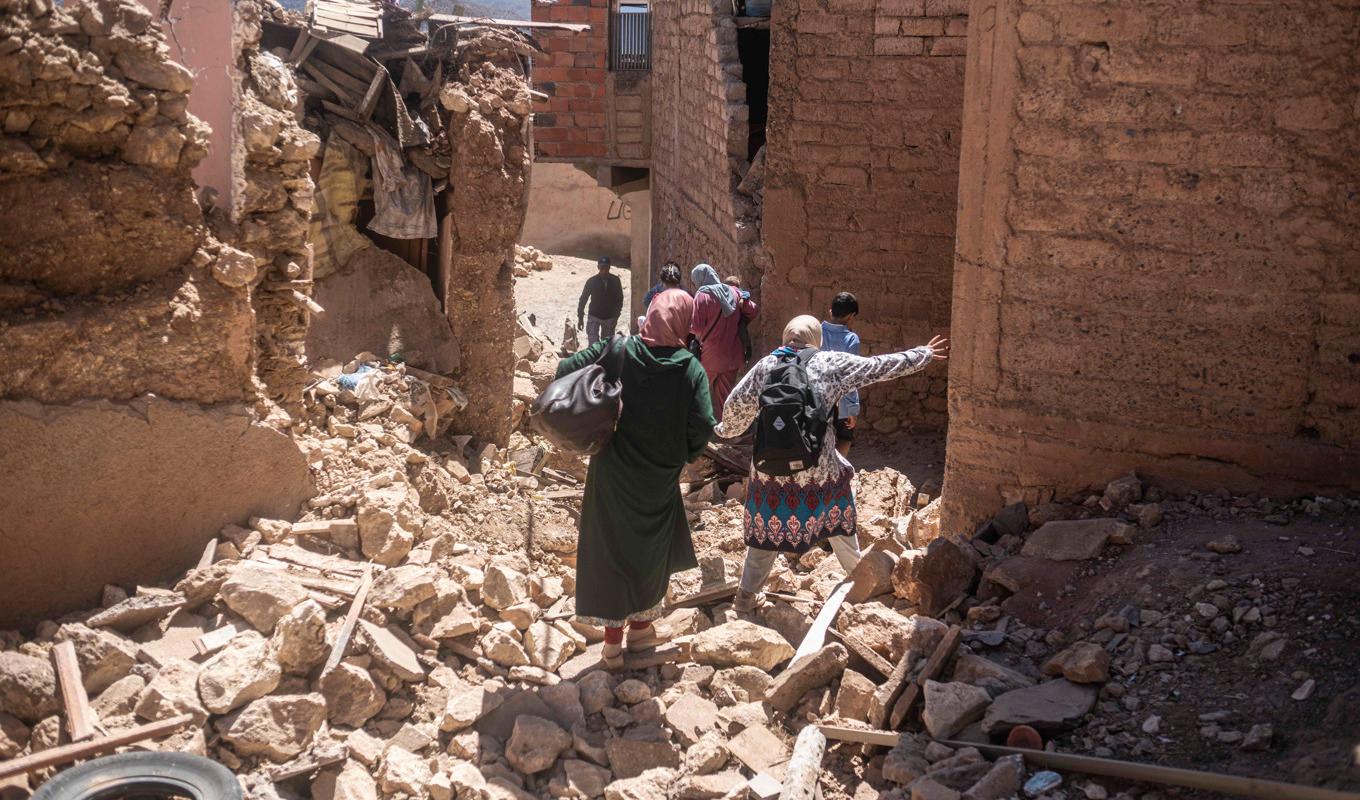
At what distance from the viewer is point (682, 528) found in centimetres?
486

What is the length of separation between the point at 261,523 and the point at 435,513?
1.67 meters

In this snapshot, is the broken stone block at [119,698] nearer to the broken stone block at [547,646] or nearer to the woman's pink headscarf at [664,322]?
the broken stone block at [547,646]

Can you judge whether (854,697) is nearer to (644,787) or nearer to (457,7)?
(644,787)

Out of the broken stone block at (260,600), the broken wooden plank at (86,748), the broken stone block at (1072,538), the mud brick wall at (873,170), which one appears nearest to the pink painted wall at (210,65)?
the broken stone block at (260,600)

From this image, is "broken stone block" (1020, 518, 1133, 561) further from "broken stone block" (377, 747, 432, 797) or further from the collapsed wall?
the collapsed wall

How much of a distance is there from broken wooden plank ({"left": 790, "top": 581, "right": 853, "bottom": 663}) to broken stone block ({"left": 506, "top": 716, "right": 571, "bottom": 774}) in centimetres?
93

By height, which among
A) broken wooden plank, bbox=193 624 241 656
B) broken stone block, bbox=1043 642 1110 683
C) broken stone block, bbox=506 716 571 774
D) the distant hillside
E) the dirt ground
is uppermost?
the distant hillside

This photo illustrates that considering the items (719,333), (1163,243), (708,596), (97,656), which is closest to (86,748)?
(97,656)

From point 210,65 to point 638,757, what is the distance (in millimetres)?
3264

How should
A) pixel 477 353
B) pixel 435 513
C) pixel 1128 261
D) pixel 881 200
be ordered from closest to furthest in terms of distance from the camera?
1. pixel 1128 261
2. pixel 435 513
3. pixel 881 200
4. pixel 477 353

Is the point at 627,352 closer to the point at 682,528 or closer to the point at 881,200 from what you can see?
the point at 682,528

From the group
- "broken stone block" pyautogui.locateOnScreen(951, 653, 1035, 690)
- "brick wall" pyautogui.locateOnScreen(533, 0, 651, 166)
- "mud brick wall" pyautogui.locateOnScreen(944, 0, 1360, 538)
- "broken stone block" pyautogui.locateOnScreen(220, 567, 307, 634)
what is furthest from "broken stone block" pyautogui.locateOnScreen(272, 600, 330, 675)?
"brick wall" pyautogui.locateOnScreen(533, 0, 651, 166)

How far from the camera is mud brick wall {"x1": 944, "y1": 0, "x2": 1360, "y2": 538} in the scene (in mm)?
4422

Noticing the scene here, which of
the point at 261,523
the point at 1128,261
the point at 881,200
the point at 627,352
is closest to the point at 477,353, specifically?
the point at 881,200
